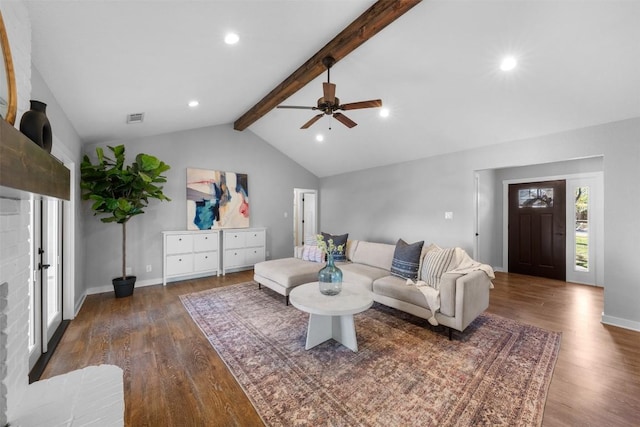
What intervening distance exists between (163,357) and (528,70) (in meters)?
4.50

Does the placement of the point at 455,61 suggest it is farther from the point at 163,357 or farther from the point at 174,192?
the point at 174,192

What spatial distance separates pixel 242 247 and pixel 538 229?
6.02 meters

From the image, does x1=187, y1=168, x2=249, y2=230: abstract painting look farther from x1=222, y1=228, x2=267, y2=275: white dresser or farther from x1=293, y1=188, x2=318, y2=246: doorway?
x1=293, y1=188, x2=318, y2=246: doorway

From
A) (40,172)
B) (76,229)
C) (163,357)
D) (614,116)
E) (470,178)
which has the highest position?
(614,116)

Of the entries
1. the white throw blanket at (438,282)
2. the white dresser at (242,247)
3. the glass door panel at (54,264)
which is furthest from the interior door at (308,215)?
the glass door panel at (54,264)

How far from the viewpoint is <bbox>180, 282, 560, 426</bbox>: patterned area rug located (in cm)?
167

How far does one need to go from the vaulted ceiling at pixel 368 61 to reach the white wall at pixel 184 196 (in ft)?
2.88

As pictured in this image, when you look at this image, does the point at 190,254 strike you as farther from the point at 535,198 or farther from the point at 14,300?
the point at 535,198

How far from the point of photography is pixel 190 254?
15.8 feet

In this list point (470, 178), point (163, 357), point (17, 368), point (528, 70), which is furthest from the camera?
point (470, 178)

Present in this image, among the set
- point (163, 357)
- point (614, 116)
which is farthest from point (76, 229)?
point (614, 116)

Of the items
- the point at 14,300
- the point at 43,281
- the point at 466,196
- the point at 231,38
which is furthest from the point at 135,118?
the point at 466,196

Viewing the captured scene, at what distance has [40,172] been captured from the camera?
1152 mm

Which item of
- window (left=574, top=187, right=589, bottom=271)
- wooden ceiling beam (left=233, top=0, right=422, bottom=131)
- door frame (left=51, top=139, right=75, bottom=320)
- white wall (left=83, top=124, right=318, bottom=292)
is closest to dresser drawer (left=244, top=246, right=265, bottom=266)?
white wall (left=83, top=124, right=318, bottom=292)
